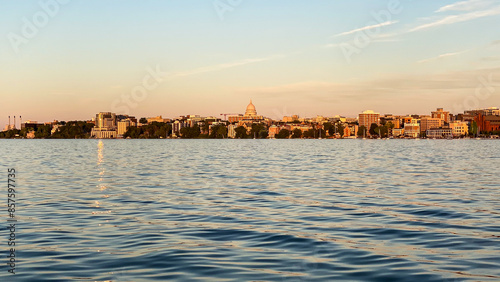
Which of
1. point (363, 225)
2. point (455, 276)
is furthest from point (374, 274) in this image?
point (363, 225)

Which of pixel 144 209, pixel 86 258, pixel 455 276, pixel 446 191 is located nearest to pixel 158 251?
pixel 86 258

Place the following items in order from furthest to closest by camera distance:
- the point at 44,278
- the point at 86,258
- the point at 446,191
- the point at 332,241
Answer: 1. the point at 446,191
2. the point at 332,241
3. the point at 86,258
4. the point at 44,278

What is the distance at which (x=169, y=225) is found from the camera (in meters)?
19.6

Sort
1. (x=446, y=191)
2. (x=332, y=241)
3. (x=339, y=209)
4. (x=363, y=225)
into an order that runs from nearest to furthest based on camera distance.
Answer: (x=332, y=241), (x=363, y=225), (x=339, y=209), (x=446, y=191)

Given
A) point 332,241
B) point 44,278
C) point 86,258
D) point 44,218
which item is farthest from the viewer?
point 44,218

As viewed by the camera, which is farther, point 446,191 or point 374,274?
point 446,191

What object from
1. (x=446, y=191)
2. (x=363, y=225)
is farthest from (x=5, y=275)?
(x=446, y=191)

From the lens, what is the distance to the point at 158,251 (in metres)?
15.2

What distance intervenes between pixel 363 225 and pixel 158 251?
715 centimetres

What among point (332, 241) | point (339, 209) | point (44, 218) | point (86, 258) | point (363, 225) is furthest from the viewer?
point (339, 209)

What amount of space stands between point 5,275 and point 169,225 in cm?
721

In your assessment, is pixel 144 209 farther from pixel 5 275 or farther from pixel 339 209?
pixel 5 275

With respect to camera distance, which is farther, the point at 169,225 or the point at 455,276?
the point at 169,225

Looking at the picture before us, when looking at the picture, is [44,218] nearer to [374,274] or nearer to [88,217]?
[88,217]
